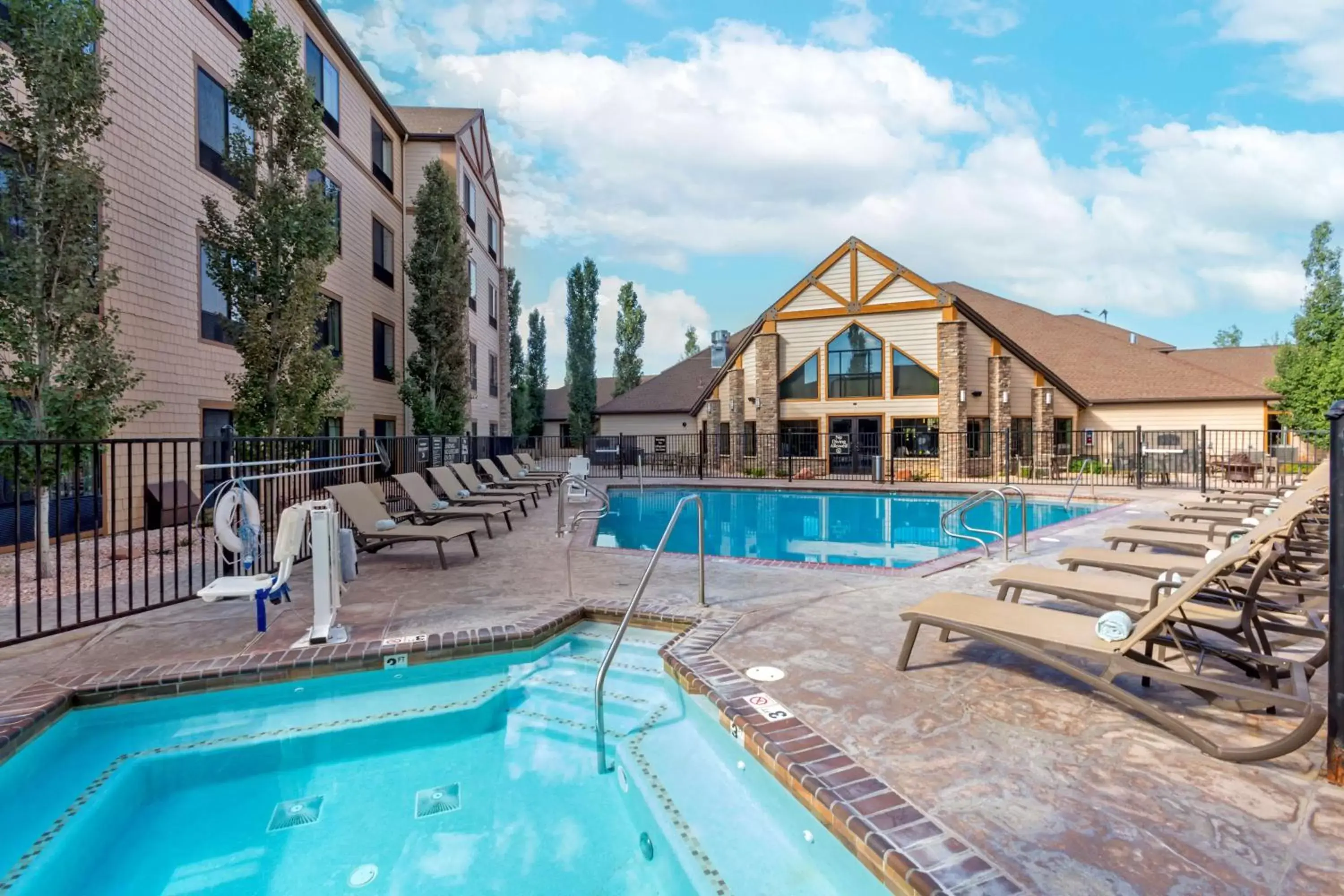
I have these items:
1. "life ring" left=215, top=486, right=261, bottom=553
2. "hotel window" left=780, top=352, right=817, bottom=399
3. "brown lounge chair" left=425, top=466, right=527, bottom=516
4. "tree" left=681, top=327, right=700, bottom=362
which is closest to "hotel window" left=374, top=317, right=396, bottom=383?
"brown lounge chair" left=425, top=466, right=527, bottom=516

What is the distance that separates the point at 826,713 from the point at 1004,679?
3.95 ft

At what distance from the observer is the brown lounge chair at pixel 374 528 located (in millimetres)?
6824

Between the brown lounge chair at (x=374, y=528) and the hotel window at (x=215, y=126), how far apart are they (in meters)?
7.67

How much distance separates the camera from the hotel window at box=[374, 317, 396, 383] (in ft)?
60.6

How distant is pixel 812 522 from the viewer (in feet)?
43.4

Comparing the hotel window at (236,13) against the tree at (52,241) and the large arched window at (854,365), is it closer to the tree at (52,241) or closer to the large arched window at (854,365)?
the tree at (52,241)

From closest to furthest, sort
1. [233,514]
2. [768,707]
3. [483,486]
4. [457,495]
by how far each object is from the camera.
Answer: [768,707], [233,514], [457,495], [483,486]

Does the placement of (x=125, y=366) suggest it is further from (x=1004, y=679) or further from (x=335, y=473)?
(x=1004, y=679)

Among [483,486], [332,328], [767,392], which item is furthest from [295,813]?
[767,392]

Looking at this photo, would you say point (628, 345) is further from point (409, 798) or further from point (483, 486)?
point (409, 798)

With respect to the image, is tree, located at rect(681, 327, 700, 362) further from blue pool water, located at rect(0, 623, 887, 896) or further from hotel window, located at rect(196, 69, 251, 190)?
blue pool water, located at rect(0, 623, 887, 896)

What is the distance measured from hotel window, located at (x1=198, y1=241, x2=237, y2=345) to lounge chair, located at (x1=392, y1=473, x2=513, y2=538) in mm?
5184

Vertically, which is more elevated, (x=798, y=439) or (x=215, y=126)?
(x=215, y=126)

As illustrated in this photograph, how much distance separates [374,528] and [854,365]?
63.2 ft
